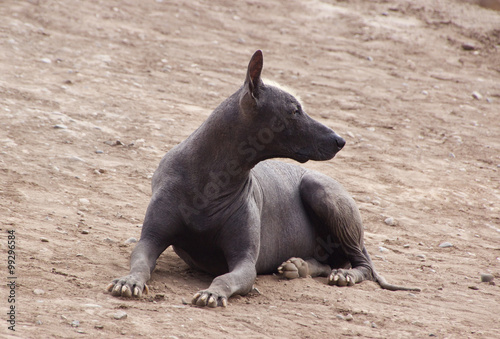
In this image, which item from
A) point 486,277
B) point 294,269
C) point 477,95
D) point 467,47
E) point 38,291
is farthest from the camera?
point 467,47

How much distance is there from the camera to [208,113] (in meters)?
9.08

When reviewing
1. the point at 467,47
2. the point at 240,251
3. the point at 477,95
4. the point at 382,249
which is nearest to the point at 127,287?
the point at 240,251

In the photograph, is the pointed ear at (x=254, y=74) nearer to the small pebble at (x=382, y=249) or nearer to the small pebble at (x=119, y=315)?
the small pebble at (x=119, y=315)

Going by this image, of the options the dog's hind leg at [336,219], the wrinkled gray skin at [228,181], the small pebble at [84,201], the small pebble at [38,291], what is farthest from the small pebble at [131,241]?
the dog's hind leg at [336,219]

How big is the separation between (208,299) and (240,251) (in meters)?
0.69

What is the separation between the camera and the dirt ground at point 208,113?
4145mm

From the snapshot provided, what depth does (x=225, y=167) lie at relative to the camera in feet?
15.4

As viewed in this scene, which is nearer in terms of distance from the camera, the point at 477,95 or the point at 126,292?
the point at 126,292

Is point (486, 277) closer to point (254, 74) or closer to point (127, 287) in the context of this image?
point (254, 74)

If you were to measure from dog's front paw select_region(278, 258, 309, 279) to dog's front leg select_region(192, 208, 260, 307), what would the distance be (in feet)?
1.53

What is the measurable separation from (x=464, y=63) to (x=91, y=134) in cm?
921

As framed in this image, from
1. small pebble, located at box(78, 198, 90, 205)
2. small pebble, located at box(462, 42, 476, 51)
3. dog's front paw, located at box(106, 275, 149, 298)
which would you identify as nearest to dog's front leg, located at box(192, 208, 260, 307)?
dog's front paw, located at box(106, 275, 149, 298)

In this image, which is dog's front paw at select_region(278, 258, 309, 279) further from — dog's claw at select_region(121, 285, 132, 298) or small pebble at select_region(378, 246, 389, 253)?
dog's claw at select_region(121, 285, 132, 298)

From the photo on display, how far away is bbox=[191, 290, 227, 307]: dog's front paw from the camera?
4.02m
